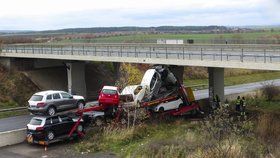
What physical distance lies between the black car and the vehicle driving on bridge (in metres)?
1.54

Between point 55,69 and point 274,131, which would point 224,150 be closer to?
point 274,131

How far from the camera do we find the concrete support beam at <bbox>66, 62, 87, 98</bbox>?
1832 inches

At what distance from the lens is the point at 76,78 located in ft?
154

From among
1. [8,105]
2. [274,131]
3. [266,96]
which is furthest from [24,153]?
[266,96]

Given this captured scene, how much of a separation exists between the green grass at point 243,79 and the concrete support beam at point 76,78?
18.0m

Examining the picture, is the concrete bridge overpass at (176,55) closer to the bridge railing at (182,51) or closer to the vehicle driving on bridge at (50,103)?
the bridge railing at (182,51)

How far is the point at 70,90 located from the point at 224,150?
3146cm

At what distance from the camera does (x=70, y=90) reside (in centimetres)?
4634

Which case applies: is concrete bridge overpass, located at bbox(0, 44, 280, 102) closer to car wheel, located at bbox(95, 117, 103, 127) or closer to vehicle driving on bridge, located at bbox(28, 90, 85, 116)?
car wheel, located at bbox(95, 117, 103, 127)

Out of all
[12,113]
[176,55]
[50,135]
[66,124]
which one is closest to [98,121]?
[66,124]

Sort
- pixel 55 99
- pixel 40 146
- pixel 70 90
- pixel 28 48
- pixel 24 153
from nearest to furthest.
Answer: pixel 24 153 < pixel 40 146 < pixel 55 99 < pixel 70 90 < pixel 28 48

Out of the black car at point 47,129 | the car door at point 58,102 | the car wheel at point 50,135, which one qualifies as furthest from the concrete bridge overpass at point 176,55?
the car wheel at point 50,135

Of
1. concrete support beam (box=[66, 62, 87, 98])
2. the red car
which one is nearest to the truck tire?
the red car

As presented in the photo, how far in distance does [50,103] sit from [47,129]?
110 inches
